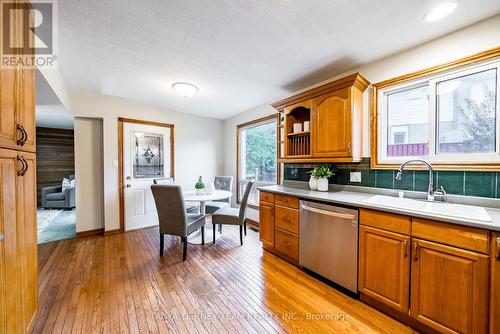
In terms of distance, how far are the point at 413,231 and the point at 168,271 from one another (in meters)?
2.39

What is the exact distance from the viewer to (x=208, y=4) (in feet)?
4.99

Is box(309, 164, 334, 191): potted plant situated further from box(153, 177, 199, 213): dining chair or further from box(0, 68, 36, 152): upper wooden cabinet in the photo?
box(0, 68, 36, 152): upper wooden cabinet

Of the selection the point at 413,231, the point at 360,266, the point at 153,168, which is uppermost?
the point at 153,168

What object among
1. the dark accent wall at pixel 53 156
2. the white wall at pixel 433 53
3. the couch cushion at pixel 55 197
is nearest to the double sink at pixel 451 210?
the white wall at pixel 433 53

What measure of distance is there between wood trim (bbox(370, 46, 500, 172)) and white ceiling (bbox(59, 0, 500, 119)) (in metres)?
0.27

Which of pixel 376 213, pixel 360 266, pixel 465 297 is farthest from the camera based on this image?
pixel 360 266

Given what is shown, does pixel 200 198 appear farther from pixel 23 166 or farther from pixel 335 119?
pixel 335 119

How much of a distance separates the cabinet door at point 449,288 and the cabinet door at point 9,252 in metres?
2.52

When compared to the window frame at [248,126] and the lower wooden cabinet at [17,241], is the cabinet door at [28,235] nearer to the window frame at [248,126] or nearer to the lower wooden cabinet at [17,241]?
the lower wooden cabinet at [17,241]

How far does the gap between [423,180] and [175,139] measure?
13.1 feet

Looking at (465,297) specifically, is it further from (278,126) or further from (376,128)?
(278,126)

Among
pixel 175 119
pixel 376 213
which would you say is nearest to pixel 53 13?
pixel 175 119

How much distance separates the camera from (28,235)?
1365 mm

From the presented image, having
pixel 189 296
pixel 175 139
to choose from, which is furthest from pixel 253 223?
pixel 175 139
